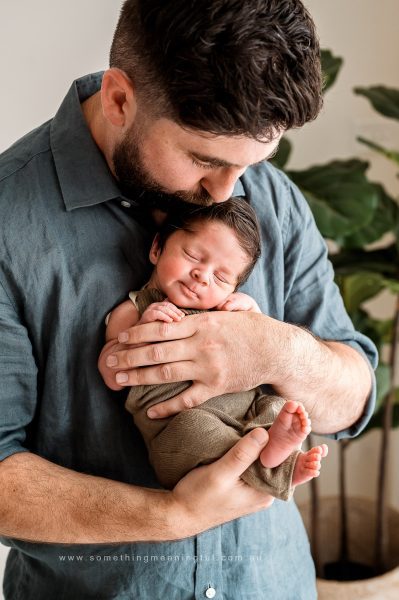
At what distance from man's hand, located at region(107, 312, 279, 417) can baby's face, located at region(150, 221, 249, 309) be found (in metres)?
0.05

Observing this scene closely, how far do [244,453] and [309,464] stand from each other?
0.31ft

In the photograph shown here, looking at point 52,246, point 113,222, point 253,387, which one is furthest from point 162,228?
point 253,387

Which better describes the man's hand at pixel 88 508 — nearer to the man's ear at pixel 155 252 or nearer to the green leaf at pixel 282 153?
the man's ear at pixel 155 252

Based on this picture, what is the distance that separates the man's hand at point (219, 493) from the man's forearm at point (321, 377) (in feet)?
0.63

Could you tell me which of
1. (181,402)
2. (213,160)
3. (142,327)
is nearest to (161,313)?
(142,327)

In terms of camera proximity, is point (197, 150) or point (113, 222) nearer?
point (197, 150)

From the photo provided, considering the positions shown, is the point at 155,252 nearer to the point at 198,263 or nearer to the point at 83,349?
the point at 198,263

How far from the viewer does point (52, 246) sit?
47.0 inches

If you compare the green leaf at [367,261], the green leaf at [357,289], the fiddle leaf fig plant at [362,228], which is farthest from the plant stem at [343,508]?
the green leaf at [367,261]

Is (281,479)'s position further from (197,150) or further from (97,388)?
(197,150)

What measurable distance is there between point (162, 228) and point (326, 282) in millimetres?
343

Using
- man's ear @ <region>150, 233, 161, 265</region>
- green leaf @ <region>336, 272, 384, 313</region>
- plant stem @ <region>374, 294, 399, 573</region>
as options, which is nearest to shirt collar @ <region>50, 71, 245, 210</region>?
man's ear @ <region>150, 233, 161, 265</region>

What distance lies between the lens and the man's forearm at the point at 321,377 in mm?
1245

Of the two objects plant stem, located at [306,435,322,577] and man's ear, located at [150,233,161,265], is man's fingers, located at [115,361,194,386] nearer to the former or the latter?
man's ear, located at [150,233,161,265]
